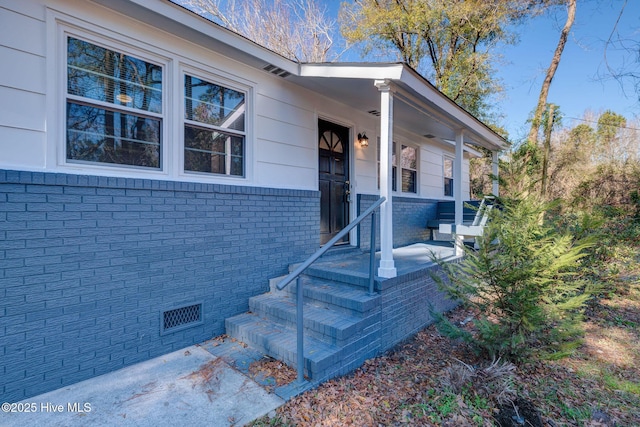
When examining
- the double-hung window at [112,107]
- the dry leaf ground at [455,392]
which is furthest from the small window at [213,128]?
the dry leaf ground at [455,392]

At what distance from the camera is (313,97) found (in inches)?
197

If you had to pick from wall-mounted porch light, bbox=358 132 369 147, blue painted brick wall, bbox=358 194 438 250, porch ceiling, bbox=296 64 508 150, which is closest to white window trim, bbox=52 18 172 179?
porch ceiling, bbox=296 64 508 150

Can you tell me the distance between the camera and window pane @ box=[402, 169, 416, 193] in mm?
7668

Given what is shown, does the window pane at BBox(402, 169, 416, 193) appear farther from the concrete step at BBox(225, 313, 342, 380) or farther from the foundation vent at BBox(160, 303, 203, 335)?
the foundation vent at BBox(160, 303, 203, 335)

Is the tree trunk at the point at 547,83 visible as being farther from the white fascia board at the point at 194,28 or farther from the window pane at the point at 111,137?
the window pane at the point at 111,137

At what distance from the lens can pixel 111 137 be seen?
317 centimetres

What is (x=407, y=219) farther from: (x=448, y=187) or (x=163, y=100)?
(x=163, y=100)

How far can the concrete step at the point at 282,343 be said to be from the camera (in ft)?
9.29

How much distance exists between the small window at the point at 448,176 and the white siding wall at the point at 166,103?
4656 mm

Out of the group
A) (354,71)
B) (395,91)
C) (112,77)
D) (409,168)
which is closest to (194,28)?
(112,77)

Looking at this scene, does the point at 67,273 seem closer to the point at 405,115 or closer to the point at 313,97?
the point at 313,97

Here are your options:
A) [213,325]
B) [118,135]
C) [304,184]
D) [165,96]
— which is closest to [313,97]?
[304,184]

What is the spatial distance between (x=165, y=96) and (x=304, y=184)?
216 centimetres

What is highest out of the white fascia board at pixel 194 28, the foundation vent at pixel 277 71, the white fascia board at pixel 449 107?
the white fascia board at pixel 194 28
